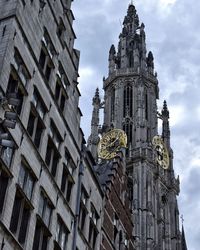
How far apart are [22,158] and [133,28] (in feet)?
395

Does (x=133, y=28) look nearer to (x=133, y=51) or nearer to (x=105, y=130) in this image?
(x=133, y=51)

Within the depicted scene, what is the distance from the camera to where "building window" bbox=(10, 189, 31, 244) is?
624 inches

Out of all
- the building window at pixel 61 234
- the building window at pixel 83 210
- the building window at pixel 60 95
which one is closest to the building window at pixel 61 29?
the building window at pixel 60 95

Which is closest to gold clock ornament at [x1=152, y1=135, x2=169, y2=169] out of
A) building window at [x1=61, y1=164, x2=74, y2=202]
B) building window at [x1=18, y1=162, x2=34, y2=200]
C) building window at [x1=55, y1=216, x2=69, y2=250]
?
building window at [x1=61, y1=164, x2=74, y2=202]

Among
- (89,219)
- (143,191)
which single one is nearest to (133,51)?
(143,191)

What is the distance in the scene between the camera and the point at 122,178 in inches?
1218

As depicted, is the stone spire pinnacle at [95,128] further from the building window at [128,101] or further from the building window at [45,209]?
the building window at [45,209]

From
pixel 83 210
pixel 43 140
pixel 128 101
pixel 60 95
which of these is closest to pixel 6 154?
pixel 43 140

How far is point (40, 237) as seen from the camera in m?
17.5

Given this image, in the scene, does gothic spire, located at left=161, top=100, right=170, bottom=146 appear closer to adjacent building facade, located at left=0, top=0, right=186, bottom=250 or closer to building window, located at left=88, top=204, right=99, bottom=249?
Result: adjacent building facade, located at left=0, top=0, right=186, bottom=250

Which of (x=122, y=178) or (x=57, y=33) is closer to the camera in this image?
(x=57, y=33)

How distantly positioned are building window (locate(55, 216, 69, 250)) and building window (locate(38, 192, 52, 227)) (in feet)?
3.18

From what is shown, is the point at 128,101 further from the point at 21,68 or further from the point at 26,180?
the point at 26,180

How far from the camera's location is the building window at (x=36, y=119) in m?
18.5
